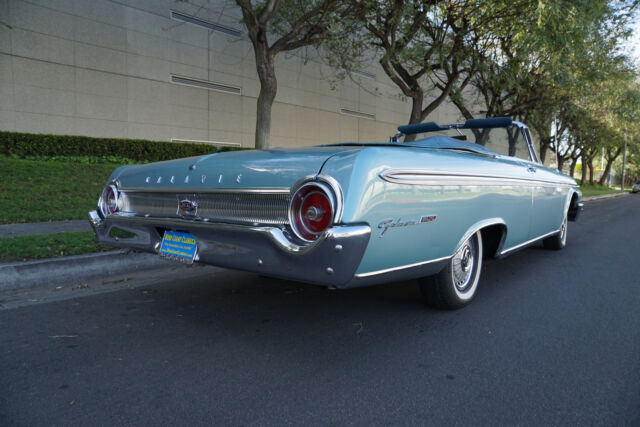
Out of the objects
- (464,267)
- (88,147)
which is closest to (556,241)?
(464,267)

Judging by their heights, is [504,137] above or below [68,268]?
above

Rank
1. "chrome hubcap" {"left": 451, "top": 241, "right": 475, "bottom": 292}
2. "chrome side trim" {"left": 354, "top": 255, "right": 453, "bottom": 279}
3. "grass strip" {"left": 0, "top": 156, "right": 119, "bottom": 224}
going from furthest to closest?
"grass strip" {"left": 0, "top": 156, "right": 119, "bottom": 224} → "chrome hubcap" {"left": 451, "top": 241, "right": 475, "bottom": 292} → "chrome side trim" {"left": 354, "top": 255, "right": 453, "bottom": 279}

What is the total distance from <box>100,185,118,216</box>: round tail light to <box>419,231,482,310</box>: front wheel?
93.9 inches

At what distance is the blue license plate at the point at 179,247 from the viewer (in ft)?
9.07

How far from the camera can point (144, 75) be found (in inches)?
529

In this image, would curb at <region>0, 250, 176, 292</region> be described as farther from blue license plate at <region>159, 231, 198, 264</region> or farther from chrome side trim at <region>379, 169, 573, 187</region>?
chrome side trim at <region>379, 169, 573, 187</region>

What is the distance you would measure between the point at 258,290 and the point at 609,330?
8.78 feet

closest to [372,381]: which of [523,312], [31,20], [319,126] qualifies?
[523,312]

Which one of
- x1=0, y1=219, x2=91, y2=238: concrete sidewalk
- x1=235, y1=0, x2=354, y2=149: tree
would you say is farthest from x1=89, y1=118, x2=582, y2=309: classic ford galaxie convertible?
x1=235, y1=0, x2=354, y2=149: tree

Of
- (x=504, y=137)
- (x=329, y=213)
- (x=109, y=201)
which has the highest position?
(x=504, y=137)

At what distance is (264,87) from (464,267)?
8.02 metres

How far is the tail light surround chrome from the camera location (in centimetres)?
337

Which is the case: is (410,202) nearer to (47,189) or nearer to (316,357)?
(316,357)

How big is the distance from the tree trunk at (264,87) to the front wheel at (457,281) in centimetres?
774
